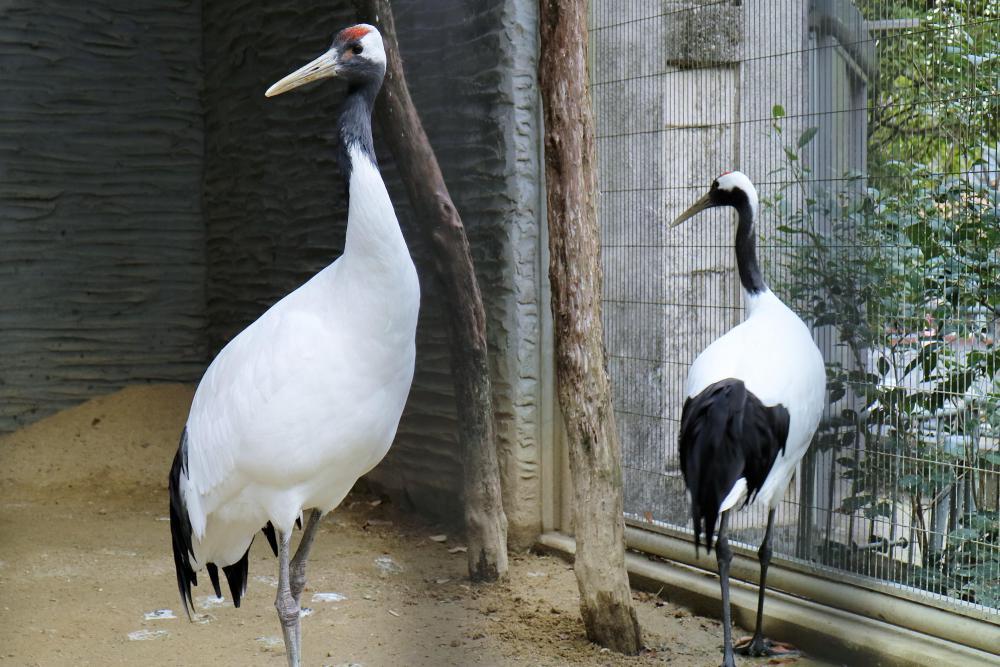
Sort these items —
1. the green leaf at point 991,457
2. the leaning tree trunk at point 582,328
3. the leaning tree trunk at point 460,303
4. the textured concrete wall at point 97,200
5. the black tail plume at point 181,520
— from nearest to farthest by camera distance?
the green leaf at point 991,457, the black tail plume at point 181,520, the leaning tree trunk at point 582,328, the leaning tree trunk at point 460,303, the textured concrete wall at point 97,200

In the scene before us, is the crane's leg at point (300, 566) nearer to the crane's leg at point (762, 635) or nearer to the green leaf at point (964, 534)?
the crane's leg at point (762, 635)

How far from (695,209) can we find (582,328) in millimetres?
655

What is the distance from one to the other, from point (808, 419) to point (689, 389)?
0.35 m

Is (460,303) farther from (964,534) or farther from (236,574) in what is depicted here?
(964,534)

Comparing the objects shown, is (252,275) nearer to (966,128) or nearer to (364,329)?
(364,329)

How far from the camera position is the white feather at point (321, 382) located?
2502 millimetres

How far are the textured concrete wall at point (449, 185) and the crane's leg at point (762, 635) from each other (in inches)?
44.6

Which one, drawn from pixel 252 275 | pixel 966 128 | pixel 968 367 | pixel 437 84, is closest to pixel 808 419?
pixel 968 367

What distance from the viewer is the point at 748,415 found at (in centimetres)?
303

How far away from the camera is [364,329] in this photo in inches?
99.0

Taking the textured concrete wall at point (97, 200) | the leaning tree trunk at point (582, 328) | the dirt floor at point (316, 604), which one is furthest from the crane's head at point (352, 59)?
the textured concrete wall at point (97, 200)

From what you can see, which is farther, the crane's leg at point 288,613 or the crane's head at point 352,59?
the crane's leg at point 288,613

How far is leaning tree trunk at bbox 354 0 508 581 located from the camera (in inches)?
145

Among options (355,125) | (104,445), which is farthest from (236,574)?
(104,445)
